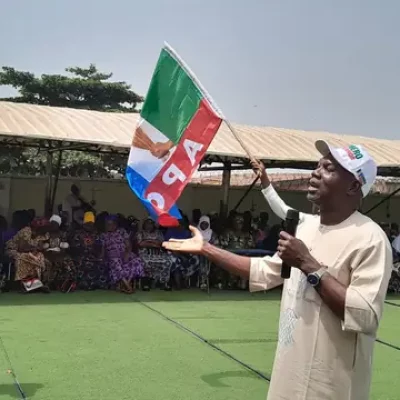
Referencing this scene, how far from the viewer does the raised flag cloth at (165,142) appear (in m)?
4.08

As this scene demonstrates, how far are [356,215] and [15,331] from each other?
511 cm

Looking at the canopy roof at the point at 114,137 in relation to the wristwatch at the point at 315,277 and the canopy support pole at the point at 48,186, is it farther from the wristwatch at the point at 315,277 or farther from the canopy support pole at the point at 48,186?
the wristwatch at the point at 315,277

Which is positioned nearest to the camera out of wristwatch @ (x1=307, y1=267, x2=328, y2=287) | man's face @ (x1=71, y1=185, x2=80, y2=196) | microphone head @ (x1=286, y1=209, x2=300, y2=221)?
wristwatch @ (x1=307, y1=267, x2=328, y2=287)

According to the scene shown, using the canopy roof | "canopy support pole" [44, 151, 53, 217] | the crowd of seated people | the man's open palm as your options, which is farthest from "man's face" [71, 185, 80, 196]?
the man's open palm

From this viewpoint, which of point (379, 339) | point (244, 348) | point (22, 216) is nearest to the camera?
point (244, 348)

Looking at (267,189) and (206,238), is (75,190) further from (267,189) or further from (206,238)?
(267,189)

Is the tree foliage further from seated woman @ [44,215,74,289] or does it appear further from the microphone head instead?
the microphone head

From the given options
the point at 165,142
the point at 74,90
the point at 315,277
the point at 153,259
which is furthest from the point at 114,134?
the point at 74,90

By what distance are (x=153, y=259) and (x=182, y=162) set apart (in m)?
5.96

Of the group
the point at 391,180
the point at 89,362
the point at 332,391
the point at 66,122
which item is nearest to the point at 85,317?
the point at 89,362

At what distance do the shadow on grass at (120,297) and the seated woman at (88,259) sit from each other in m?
0.25

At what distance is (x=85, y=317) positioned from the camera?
7.40 meters

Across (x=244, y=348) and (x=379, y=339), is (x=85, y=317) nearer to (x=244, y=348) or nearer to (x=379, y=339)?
(x=244, y=348)

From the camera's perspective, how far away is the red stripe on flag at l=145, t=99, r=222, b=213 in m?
4.20
